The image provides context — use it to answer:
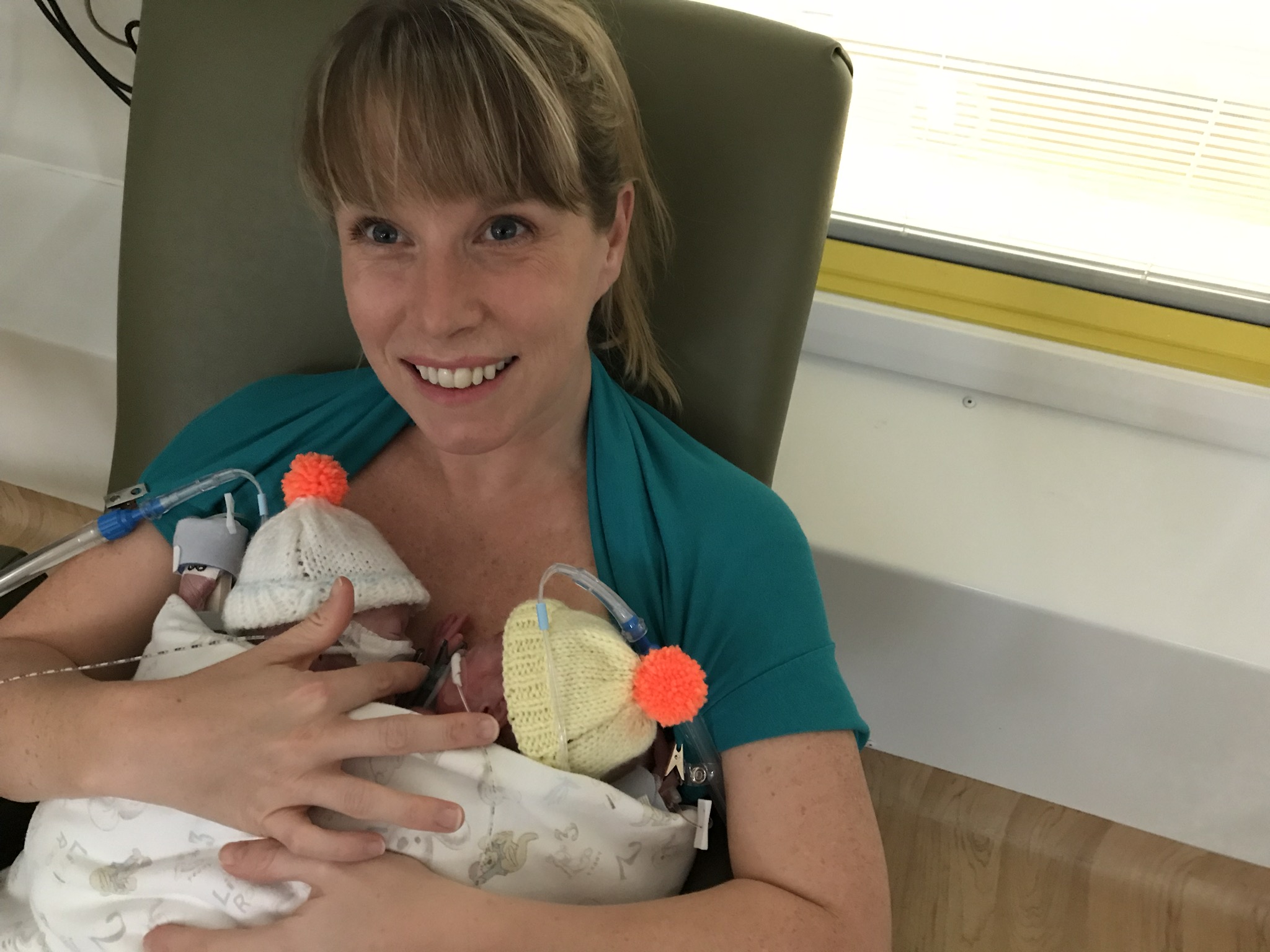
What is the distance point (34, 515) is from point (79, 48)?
3.28 ft

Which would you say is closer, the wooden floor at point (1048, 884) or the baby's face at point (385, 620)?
the baby's face at point (385, 620)

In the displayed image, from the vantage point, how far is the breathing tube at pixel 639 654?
33.4 inches

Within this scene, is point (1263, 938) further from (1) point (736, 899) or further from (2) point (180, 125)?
(2) point (180, 125)

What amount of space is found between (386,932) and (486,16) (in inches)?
31.8

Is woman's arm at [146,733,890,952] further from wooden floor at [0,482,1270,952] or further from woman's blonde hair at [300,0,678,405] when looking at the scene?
wooden floor at [0,482,1270,952]

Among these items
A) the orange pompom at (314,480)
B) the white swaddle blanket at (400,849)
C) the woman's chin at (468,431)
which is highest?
the woman's chin at (468,431)

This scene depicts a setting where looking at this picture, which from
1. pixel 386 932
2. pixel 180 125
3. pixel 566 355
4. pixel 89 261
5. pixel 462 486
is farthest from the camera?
pixel 89 261

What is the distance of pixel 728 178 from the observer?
1171mm

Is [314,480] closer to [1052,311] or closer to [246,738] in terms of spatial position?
[246,738]

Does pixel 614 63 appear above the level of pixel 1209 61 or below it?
below

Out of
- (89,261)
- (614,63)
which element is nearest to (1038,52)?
(614,63)

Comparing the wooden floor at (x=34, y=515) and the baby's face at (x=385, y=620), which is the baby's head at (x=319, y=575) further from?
the wooden floor at (x=34, y=515)

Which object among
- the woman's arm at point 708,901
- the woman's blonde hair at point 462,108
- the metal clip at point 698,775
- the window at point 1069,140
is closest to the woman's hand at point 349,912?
the woman's arm at point 708,901

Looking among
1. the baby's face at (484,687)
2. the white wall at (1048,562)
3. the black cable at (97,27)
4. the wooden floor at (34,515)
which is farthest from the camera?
the wooden floor at (34,515)
